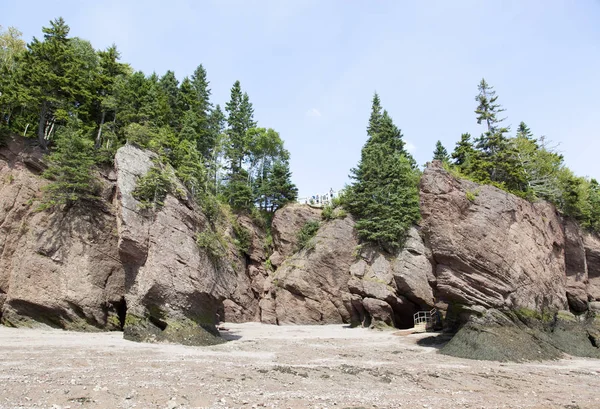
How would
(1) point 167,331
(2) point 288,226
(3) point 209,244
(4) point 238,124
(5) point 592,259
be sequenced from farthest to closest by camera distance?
(4) point 238,124 → (2) point 288,226 → (5) point 592,259 → (3) point 209,244 → (1) point 167,331

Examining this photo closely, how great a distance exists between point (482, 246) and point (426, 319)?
11.2 m

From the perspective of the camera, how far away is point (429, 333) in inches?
923

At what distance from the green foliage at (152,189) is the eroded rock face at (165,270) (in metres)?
0.34

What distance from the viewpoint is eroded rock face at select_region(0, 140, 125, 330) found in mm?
19250

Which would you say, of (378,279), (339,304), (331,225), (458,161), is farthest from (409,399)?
(458,161)

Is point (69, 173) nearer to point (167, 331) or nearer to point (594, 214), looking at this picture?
point (167, 331)

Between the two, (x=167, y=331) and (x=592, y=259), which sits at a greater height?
(x=592, y=259)

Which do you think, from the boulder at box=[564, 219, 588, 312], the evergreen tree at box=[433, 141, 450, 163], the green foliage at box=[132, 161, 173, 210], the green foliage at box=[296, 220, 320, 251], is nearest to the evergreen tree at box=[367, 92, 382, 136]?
the evergreen tree at box=[433, 141, 450, 163]

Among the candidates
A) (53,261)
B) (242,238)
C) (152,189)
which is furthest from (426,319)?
(53,261)

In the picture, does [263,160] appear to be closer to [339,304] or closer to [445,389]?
[339,304]

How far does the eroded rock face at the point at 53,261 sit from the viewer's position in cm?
1925

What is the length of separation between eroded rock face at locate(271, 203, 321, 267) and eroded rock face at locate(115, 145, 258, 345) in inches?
687

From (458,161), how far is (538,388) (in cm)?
3837

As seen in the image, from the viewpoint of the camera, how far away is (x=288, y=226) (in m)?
40.2
